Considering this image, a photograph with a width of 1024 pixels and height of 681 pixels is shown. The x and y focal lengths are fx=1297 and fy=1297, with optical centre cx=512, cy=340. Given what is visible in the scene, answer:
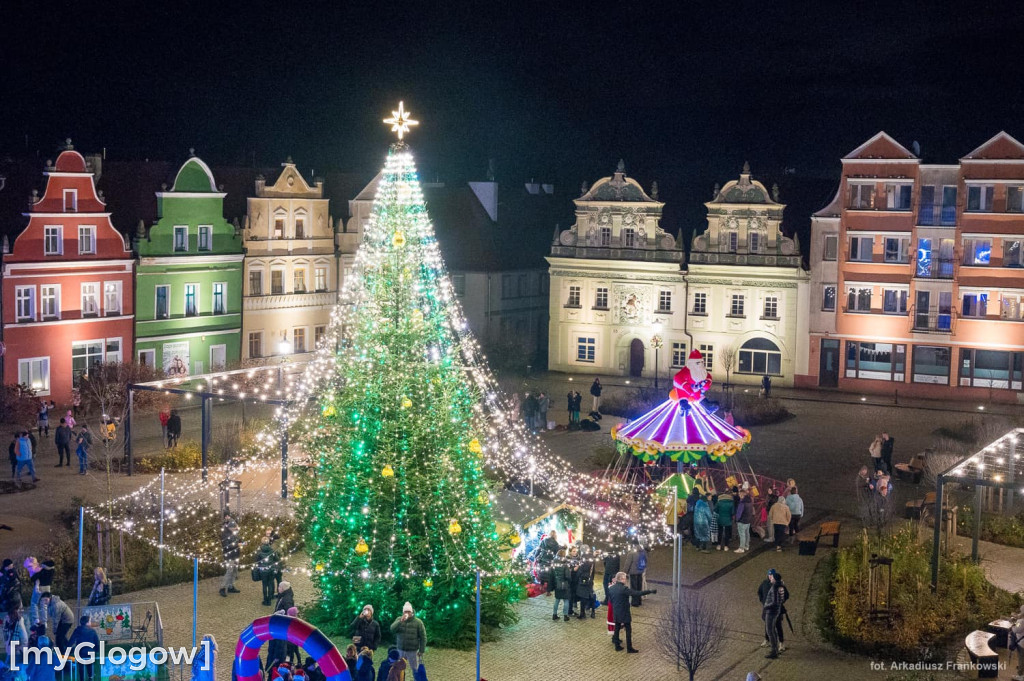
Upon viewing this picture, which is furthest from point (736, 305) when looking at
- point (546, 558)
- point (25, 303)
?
point (546, 558)

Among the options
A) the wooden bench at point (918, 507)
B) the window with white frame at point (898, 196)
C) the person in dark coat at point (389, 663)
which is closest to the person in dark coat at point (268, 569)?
the person in dark coat at point (389, 663)

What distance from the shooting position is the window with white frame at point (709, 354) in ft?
193

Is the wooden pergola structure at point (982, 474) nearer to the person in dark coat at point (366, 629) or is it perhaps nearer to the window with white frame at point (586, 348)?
the person in dark coat at point (366, 629)

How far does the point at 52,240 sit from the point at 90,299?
2.78 meters

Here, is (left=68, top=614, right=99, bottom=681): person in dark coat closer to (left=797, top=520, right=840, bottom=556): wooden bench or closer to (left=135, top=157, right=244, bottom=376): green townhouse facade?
(left=797, top=520, right=840, bottom=556): wooden bench

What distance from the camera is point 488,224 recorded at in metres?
66.5

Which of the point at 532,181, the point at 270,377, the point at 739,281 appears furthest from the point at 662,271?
the point at 270,377

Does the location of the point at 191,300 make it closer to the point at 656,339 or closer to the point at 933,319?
the point at 656,339

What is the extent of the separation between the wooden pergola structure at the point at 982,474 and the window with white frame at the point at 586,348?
31.3 m

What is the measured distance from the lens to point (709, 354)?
194 ft

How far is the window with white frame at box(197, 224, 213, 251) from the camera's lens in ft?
178

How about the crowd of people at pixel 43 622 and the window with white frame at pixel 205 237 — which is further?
the window with white frame at pixel 205 237

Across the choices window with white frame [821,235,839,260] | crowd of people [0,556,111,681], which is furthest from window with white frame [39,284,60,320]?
window with white frame [821,235,839,260]

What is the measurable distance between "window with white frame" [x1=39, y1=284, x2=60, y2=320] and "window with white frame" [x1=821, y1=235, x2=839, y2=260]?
3215 centimetres
